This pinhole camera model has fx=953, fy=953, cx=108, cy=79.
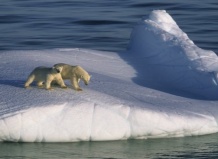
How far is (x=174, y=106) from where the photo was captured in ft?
22.6

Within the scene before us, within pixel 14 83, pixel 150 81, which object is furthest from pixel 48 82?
pixel 150 81

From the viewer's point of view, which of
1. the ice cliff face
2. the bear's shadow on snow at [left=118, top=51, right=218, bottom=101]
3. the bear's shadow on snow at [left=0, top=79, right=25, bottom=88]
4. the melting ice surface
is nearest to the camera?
the melting ice surface

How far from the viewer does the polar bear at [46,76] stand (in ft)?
21.4

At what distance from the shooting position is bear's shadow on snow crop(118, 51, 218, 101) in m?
7.56

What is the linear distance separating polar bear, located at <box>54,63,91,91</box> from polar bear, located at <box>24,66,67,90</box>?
0.18 ft

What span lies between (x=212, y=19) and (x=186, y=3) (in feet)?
5.78

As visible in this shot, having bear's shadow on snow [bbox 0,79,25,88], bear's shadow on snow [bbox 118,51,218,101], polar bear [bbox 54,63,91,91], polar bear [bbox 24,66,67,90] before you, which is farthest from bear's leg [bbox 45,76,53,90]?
bear's shadow on snow [bbox 118,51,218,101]

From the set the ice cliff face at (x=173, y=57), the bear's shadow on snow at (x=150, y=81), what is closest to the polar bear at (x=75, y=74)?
the bear's shadow on snow at (x=150, y=81)

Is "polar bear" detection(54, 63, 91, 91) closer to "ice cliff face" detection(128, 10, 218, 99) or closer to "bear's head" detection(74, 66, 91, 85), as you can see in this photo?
"bear's head" detection(74, 66, 91, 85)

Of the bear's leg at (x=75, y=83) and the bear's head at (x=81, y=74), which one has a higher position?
the bear's head at (x=81, y=74)

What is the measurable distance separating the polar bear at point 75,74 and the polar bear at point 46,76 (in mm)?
54

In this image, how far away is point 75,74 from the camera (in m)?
6.61

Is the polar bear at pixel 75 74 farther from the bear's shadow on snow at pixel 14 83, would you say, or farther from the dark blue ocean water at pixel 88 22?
the dark blue ocean water at pixel 88 22

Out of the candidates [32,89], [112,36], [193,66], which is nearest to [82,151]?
[32,89]
